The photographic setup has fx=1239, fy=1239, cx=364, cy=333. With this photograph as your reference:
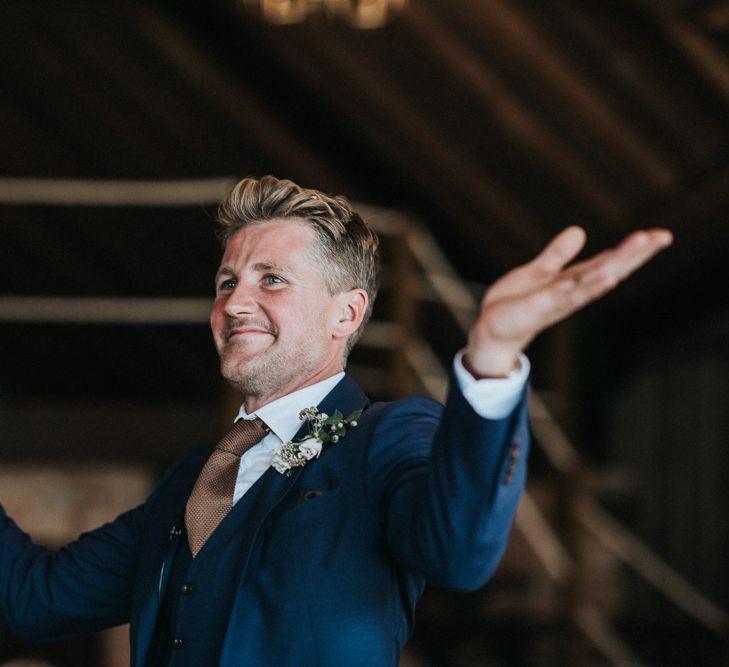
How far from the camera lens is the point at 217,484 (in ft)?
5.21

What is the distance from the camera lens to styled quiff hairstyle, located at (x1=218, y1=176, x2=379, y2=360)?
1.63 m

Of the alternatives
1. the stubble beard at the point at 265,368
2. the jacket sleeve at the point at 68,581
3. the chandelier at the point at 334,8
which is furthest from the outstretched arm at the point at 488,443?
the chandelier at the point at 334,8

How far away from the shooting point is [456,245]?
709cm

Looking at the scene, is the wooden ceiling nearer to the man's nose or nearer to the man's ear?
the man's ear

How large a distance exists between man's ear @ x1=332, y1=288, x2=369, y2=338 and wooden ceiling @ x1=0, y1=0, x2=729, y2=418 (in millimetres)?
2894

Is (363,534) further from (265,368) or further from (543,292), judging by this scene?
(543,292)

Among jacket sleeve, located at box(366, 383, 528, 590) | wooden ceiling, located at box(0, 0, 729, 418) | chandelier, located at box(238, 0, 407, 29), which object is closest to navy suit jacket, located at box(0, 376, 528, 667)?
jacket sleeve, located at box(366, 383, 528, 590)

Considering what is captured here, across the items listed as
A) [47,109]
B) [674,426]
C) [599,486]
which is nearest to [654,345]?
[599,486]

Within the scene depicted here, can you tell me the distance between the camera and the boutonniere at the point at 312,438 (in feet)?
5.00

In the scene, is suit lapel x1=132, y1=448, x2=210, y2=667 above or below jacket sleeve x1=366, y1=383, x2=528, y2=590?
above

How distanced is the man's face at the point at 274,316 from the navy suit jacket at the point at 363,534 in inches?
2.6

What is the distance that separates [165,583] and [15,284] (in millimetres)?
6628

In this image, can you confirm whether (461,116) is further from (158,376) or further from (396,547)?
(396,547)

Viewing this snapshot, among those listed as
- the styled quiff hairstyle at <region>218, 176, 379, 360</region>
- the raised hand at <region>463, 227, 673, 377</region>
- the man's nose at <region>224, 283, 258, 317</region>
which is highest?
the styled quiff hairstyle at <region>218, 176, 379, 360</region>
